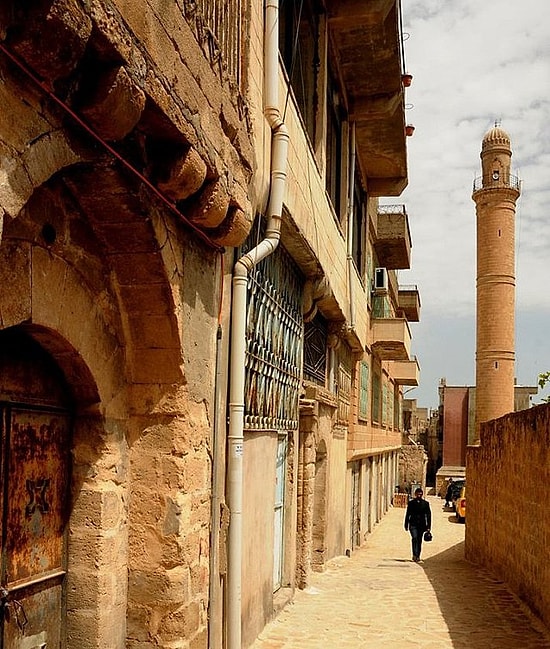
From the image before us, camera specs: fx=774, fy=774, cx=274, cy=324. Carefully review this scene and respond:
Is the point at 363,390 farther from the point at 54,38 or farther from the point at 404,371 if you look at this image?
the point at 54,38

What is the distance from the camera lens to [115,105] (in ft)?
10.3

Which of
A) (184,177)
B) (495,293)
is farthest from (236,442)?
(495,293)

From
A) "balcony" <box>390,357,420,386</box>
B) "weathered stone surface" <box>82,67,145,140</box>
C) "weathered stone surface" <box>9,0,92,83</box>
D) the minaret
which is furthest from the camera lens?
the minaret

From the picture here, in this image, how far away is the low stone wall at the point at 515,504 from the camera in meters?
9.08

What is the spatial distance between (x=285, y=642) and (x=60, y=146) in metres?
5.69

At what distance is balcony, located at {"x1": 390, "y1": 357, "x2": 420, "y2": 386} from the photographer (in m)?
29.1

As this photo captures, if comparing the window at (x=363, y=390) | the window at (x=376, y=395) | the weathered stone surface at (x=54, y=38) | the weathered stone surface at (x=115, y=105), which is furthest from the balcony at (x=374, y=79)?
the weathered stone surface at (x=54, y=38)

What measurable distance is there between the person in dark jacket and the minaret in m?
20.6

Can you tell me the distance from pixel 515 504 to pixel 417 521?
4.13m

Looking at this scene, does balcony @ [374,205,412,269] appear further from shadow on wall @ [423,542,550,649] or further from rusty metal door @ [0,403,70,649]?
rusty metal door @ [0,403,70,649]

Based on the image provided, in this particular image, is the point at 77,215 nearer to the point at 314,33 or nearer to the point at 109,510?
the point at 109,510

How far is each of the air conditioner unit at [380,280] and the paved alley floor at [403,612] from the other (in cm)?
703

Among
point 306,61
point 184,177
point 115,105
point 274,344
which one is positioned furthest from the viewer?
point 306,61

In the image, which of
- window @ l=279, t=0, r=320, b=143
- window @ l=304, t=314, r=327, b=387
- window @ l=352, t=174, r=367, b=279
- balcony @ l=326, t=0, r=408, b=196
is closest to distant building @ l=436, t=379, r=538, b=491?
window @ l=352, t=174, r=367, b=279
